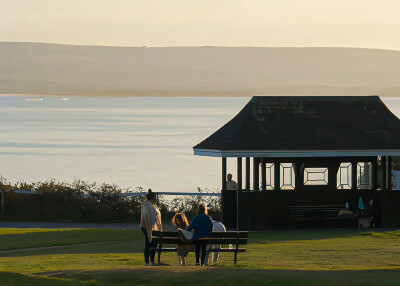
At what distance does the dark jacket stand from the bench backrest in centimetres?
21

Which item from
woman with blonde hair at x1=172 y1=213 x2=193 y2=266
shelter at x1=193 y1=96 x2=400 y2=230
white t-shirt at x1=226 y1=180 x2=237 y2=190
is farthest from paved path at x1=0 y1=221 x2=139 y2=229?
woman with blonde hair at x1=172 y1=213 x2=193 y2=266

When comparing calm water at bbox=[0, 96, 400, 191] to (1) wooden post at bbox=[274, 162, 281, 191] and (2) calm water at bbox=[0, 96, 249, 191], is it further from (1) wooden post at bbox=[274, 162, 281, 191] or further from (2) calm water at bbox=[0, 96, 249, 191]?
(1) wooden post at bbox=[274, 162, 281, 191]

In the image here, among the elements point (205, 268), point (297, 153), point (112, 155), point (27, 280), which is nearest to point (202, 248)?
point (205, 268)

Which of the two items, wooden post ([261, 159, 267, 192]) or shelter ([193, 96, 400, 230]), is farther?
Answer: wooden post ([261, 159, 267, 192])

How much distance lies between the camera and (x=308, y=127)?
124 ft

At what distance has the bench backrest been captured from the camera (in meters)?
26.6

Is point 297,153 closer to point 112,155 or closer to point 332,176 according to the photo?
point 332,176

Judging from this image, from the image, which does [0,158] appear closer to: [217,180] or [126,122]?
[217,180]

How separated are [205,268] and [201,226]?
6.20 ft

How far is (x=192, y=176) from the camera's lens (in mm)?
85000

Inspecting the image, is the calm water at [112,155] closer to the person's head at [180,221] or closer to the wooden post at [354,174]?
the wooden post at [354,174]

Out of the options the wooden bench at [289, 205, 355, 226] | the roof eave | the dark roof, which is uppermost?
the dark roof

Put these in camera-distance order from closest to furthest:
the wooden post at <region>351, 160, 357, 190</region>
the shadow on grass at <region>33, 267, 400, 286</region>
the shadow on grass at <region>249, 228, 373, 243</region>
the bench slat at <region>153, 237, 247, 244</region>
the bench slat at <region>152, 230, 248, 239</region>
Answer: the shadow on grass at <region>33, 267, 400, 286</region>, the bench slat at <region>153, 237, 247, 244</region>, the bench slat at <region>152, 230, 248, 239</region>, the shadow on grass at <region>249, 228, 373, 243</region>, the wooden post at <region>351, 160, 357, 190</region>

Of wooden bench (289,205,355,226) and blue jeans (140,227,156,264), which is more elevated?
wooden bench (289,205,355,226)
